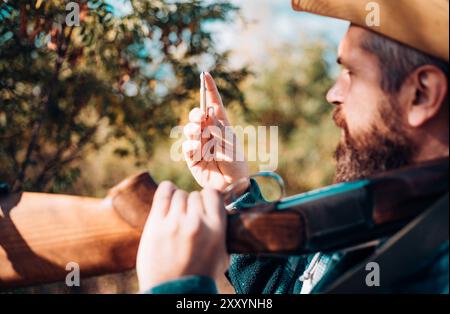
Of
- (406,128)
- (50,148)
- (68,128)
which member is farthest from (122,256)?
(50,148)

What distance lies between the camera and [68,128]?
307cm

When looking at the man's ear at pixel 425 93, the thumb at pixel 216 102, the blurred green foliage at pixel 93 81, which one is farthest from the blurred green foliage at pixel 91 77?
the man's ear at pixel 425 93

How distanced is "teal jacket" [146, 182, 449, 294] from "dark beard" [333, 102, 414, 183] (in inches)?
8.8

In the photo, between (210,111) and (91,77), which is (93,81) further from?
(210,111)

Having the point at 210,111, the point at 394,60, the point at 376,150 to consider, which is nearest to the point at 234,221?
the point at 376,150

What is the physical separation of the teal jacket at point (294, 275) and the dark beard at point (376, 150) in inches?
8.8

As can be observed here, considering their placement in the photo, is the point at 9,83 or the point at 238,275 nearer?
the point at 238,275

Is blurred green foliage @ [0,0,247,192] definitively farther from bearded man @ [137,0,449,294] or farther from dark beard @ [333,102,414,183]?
dark beard @ [333,102,414,183]

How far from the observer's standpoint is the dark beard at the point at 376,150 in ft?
4.36

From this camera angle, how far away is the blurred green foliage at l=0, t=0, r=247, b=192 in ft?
8.19

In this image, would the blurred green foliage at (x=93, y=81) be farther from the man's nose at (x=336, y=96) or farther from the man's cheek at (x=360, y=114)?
the man's cheek at (x=360, y=114)

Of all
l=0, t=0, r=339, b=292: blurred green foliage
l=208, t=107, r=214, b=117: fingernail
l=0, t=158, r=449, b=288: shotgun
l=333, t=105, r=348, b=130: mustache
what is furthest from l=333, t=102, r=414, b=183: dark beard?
l=0, t=0, r=339, b=292: blurred green foliage
